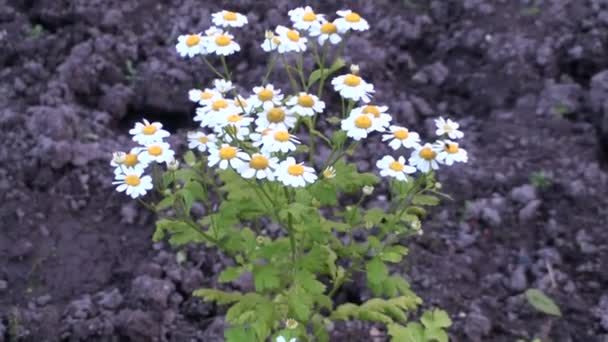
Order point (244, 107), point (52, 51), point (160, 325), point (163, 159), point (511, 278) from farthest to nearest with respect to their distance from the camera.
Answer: point (52, 51), point (511, 278), point (160, 325), point (244, 107), point (163, 159)

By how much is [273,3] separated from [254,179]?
257cm

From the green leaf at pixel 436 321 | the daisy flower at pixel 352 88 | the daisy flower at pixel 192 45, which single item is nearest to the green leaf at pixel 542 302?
the green leaf at pixel 436 321

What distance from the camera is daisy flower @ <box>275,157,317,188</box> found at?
89.5 inches

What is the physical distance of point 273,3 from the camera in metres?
4.89

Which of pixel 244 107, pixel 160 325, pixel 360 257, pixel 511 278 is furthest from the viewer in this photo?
pixel 511 278

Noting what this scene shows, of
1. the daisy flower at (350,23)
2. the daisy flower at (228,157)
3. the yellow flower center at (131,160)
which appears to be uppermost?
the daisy flower at (350,23)

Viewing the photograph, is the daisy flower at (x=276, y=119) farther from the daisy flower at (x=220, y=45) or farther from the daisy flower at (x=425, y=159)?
the daisy flower at (x=425, y=159)

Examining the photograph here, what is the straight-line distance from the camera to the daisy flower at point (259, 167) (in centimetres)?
230

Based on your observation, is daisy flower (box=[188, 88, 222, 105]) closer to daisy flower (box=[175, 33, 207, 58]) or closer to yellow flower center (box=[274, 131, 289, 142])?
daisy flower (box=[175, 33, 207, 58])

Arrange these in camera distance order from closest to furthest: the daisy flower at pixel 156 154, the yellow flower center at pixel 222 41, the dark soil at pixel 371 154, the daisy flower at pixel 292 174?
1. the daisy flower at pixel 292 174
2. the daisy flower at pixel 156 154
3. the yellow flower center at pixel 222 41
4. the dark soil at pixel 371 154

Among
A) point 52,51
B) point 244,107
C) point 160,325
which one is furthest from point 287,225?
point 52,51

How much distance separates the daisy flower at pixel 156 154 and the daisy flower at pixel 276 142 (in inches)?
9.5

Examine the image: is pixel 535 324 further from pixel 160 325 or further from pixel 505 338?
pixel 160 325

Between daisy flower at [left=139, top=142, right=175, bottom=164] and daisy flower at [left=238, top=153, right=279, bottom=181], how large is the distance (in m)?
0.22
